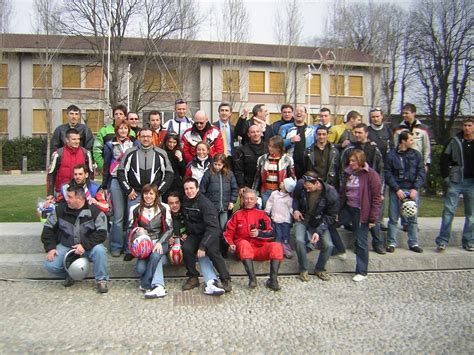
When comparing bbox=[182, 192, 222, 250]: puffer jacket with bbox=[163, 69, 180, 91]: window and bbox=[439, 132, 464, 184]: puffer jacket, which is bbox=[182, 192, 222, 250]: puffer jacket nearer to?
bbox=[439, 132, 464, 184]: puffer jacket

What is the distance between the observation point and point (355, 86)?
3684 cm

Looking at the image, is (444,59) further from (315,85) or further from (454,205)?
(454,205)

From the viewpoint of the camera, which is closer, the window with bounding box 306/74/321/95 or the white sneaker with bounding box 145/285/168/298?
the white sneaker with bounding box 145/285/168/298

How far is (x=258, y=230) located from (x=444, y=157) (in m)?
3.65

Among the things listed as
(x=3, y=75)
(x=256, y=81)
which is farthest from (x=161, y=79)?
(x=3, y=75)

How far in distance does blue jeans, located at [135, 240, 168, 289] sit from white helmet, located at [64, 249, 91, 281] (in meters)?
0.71

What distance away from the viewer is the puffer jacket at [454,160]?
7.22 meters

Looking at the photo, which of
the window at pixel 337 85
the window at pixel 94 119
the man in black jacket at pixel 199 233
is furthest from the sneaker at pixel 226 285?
the window at pixel 337 85

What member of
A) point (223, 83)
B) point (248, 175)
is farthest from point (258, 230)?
point (223, 83)

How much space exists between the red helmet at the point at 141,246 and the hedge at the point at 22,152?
28.5 meters

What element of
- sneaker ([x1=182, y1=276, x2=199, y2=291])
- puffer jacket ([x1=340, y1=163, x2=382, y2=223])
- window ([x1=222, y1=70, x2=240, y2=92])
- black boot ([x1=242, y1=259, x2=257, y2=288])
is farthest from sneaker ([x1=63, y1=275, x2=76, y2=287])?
window ([x1=222, y1=70, x2=240, y2=92])

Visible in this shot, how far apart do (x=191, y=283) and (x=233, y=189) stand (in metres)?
1.61

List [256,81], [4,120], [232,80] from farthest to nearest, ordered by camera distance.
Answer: [256,81] < [232,80] < [4,120]

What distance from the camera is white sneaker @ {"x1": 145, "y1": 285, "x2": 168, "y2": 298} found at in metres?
5.48
